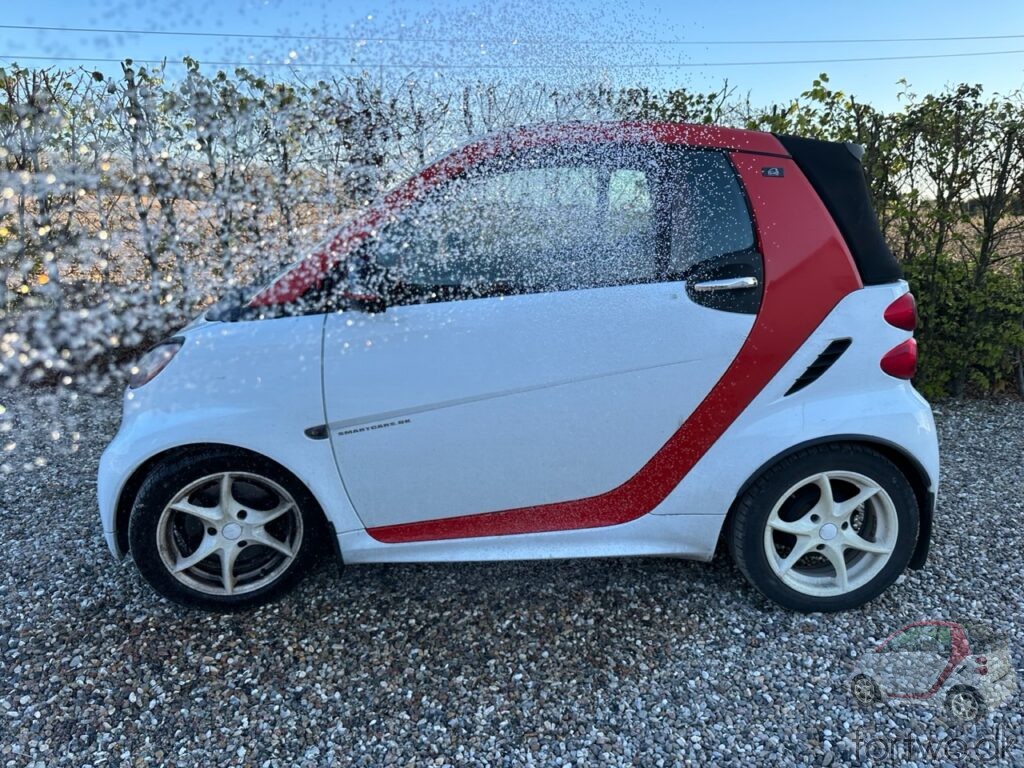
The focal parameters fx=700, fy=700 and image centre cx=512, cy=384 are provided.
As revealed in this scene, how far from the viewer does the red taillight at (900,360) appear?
2.32 m

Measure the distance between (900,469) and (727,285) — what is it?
94 centimetres

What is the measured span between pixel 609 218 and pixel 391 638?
1608 millimetres

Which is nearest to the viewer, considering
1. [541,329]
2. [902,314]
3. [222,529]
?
[541,329]

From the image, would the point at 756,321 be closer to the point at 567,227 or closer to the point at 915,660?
the point at 567,227

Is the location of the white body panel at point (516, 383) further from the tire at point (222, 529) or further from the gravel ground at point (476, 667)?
the gravel ground at point (476, 667)

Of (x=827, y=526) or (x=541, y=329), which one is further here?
(x=827, y=526)

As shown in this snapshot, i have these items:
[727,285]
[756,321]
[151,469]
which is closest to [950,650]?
[756,321]

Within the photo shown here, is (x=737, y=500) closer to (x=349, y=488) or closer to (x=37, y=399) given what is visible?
(x=349, y=488)

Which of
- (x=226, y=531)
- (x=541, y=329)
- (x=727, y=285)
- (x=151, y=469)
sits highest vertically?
(x=727, y=285)

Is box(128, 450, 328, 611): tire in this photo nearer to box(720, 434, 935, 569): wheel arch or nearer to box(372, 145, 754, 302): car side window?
box(372, 145, 754, 302): car side window

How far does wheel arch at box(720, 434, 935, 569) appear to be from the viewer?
7.66ft

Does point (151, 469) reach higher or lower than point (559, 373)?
lower

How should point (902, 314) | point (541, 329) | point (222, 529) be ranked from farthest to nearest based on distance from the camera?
1. point (222, 529)
2. point (902, 314)
3. point (541, 329)

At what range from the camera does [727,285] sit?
2219 millimetres
